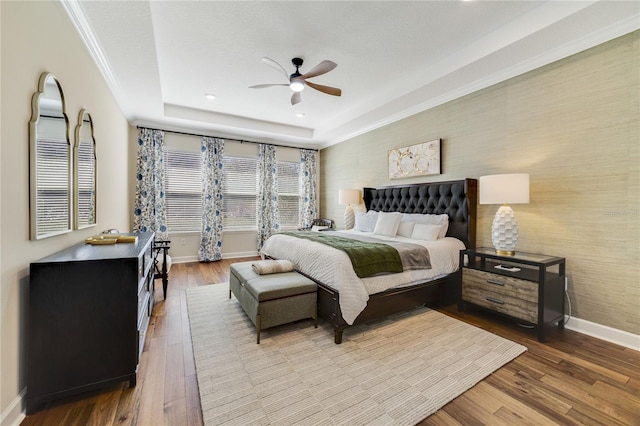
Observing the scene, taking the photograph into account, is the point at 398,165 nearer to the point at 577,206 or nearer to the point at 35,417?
the point at 577,206

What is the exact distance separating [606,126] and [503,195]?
1001 mm

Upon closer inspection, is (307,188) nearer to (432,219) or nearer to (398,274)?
(432,219)

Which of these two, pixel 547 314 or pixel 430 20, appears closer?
pixel 547 314

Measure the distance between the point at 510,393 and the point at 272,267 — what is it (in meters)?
2.15

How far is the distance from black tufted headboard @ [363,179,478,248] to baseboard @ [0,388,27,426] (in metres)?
4.10

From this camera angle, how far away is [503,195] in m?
2.70

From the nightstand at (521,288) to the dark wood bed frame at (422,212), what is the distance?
29cm

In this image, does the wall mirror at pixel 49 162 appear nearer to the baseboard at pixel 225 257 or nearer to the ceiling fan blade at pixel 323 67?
the ceiling fan blade at pixel 323 67

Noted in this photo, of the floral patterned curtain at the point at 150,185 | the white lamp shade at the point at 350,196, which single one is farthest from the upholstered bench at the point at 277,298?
the floral patterned curtain at the point at 150,185

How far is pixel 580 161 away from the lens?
8.50 ft

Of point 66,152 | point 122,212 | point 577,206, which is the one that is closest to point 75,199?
point 66,152

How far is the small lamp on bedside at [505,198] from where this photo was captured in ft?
8.66

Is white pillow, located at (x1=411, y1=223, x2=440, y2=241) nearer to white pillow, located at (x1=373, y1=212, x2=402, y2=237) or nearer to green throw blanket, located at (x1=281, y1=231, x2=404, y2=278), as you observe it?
white pillow, located at (x1=373, y1=212, x2=402, y2=237)

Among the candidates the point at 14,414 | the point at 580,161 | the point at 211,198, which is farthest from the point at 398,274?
the point at 211,198
